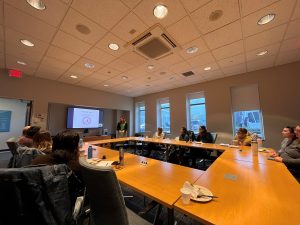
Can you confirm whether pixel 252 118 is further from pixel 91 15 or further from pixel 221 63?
pixel 91 15

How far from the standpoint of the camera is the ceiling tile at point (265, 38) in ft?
8.66

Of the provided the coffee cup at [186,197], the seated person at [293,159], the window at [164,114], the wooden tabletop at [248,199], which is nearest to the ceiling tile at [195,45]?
the seated person at [293,159]

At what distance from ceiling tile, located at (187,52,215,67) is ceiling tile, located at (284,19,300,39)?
140 cm

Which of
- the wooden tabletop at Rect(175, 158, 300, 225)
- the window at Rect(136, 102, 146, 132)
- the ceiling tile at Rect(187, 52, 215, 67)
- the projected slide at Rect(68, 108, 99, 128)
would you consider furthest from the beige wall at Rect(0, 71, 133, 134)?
the wooden tabletop at Rect(175, 158, 300, 225)

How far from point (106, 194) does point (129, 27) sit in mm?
2562

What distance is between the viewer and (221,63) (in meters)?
4.04

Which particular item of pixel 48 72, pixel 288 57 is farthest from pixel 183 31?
A: pixel 48 72

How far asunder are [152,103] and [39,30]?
553 cm

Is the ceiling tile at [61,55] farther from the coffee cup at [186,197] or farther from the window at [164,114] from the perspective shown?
the window at [164,114]

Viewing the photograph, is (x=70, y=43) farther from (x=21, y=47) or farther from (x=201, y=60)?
(x=201, y=60)

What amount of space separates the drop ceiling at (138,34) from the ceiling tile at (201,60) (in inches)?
1.0

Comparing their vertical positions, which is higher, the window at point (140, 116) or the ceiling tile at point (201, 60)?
the ceiling tile at point (201, 60)

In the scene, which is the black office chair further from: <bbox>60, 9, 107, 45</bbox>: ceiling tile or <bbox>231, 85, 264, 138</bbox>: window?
<bbox>231, 85, 264, 138</bbox>: window

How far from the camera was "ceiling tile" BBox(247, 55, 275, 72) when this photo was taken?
3847mm
